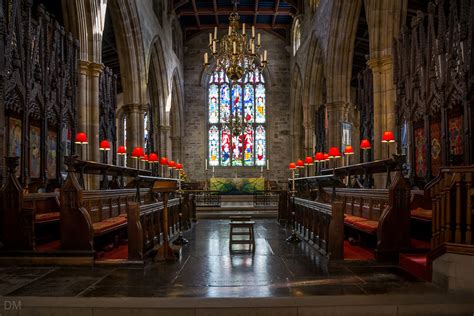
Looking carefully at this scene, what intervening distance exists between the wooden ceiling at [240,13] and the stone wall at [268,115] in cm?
88

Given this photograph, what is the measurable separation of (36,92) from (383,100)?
799 cm

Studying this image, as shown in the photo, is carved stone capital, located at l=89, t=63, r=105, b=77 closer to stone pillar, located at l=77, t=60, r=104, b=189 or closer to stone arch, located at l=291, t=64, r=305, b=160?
stone pillar, located at l=77, t=60, r=104, b=189

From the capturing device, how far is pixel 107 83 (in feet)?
44.6

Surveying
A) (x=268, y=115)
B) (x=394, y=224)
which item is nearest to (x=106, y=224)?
(x=394, y=224)

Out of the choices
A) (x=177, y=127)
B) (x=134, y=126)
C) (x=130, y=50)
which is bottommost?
(x=134, y=126)

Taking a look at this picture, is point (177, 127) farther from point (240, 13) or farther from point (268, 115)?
point (240, 13)

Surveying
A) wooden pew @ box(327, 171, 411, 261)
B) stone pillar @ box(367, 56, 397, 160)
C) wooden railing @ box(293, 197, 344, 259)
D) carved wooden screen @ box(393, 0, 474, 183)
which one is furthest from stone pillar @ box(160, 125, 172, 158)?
wooden pew @ box(327, 171, 411, 261)

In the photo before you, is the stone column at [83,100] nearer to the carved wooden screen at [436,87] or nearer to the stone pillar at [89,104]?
the stone pillar at [89,104]

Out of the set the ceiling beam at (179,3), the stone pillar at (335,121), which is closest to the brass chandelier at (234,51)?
the stone pillar at (335,121)

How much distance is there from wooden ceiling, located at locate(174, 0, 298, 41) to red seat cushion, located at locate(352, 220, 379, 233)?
16353 mm

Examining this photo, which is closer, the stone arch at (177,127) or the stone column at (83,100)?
the stone column at (83,100)

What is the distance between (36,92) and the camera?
903 cm

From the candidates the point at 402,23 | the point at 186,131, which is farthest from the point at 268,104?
the point at 402,23

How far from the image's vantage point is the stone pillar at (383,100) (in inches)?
428
